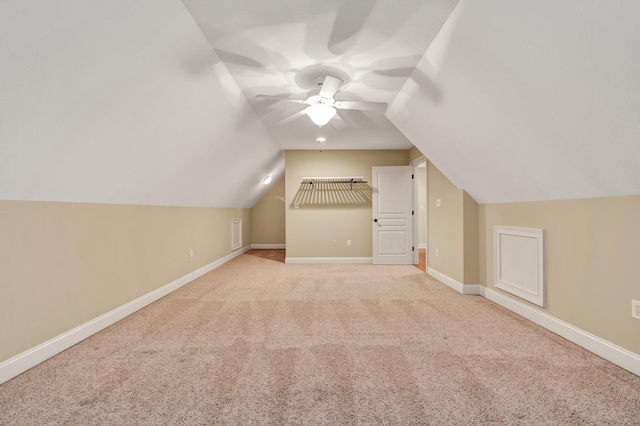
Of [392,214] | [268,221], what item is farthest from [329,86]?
[268,221]

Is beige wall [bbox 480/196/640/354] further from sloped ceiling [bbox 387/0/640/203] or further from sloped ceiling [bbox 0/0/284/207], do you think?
sloped ceiling [bbox 0/0/284/207]

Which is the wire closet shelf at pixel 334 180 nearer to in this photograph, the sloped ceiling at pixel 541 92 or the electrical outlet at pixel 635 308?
the sloped ceiling at pixel 541 92

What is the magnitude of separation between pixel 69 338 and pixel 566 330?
402 cm

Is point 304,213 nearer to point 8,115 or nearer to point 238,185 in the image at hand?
point 238,185

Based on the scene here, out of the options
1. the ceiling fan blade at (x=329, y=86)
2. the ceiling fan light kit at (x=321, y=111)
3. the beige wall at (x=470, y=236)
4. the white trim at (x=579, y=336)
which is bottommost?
the white trim at (x=579, y=336)

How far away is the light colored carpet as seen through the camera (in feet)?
4.62

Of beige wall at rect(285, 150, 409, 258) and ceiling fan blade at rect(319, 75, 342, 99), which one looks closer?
ceiling fan blade at rect(319, 75, 342, 99)

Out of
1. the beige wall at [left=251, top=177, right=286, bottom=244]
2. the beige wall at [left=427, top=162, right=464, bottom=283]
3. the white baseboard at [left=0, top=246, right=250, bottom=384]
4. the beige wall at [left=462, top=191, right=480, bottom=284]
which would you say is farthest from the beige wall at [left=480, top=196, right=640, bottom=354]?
the beige wall at [left=251, top=177, right=286, bottom=244]

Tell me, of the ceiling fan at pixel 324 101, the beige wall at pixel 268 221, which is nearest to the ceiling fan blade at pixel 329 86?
the ceiling fan at pixel 324 101

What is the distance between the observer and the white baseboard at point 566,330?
1.79m

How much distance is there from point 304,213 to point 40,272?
4.13m

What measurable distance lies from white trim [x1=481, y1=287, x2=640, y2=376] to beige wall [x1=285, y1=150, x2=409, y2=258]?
2957mm

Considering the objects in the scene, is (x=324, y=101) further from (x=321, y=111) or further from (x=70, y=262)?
(x=70, y=262)

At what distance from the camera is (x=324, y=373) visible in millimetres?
1753
